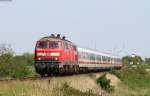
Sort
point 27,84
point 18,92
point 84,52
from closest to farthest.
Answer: point 18,92
point 27,84
point 84,52

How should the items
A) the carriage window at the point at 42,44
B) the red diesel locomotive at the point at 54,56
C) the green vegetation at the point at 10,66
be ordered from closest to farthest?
1. the red diesel locomotive at the point at 54,56
2. the carriage window at the point at 42,44
3. the green vegetation at the point at 10,66

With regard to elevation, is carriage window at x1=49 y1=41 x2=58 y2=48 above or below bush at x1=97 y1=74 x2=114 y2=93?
above

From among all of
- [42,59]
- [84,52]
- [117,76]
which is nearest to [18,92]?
[42,59]

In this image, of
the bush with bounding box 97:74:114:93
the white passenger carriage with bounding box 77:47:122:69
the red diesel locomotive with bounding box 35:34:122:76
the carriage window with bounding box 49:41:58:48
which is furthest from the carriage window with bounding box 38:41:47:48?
the white passenger carriage with bounding box 77:47:122:69

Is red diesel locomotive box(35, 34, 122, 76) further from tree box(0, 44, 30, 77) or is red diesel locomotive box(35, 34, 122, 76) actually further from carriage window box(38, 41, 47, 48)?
tree box(0, 44, 30, 77)

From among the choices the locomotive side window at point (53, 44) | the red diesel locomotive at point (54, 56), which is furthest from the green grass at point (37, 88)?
the locomotive side window at point (53, 44)

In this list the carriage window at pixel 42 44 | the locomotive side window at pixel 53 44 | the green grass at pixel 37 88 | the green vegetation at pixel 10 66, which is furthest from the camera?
the green vegetation at pixel 10 66

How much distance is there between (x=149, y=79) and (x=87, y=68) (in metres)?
27.7

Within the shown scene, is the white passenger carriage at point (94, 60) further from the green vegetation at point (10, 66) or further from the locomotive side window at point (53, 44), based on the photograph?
the locomotive side window at point (53, 44)

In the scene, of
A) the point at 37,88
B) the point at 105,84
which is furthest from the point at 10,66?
the point at 37,88

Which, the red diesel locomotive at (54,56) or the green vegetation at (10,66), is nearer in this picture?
the red diesel locomotive at (54,56)

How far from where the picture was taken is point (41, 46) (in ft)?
128

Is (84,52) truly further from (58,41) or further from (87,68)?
(58,41)

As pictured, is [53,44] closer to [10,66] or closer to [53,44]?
[53,44]
